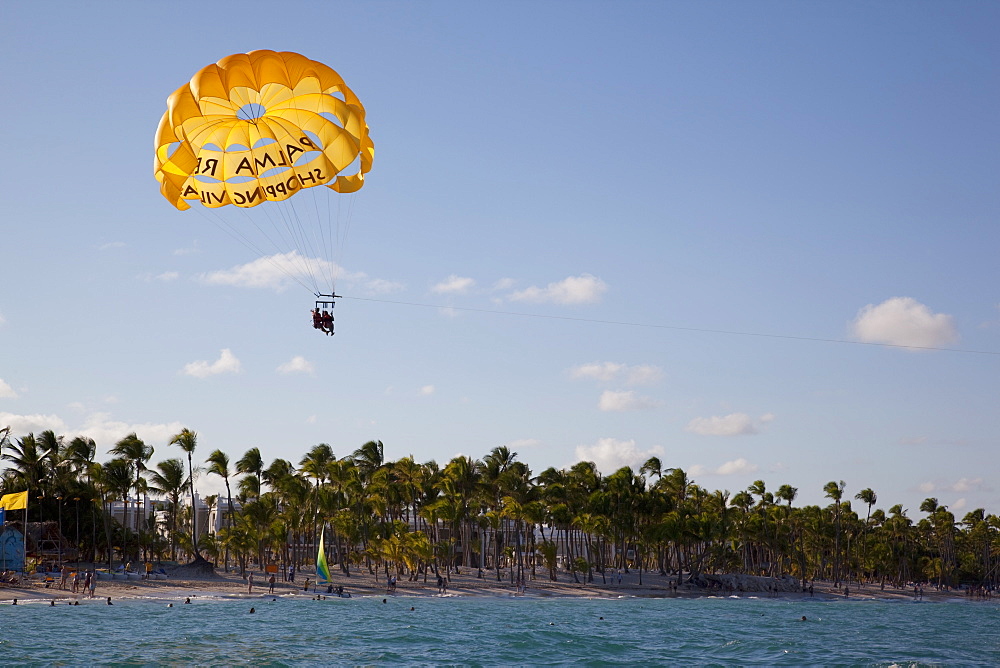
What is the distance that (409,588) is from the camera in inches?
2726

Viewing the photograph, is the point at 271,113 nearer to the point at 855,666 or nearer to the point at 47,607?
the point at 855,666

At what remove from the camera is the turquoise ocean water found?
32.7 metres

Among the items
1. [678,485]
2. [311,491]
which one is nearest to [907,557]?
[678,485]

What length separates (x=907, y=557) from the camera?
110438mm

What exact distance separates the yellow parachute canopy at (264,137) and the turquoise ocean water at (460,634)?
14.8m

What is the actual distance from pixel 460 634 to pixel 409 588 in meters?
30.4

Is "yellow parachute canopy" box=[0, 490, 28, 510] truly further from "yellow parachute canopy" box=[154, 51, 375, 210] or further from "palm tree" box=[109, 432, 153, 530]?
"yellow parachute canopy" box=[154, 51, 375, 210]

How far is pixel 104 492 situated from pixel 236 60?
169 ft

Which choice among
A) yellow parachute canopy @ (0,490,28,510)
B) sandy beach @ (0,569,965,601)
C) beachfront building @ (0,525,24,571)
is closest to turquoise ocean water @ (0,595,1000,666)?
sandy beach @ (0,569,965,601)

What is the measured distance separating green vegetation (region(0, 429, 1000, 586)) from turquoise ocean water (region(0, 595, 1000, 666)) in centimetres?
1353

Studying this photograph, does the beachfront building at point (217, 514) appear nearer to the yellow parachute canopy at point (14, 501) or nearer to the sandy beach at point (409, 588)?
the sandy beach at point (409, 588)

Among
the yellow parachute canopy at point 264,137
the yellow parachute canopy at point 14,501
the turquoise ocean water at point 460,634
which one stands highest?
the yellow parachute canopy at point 264,137

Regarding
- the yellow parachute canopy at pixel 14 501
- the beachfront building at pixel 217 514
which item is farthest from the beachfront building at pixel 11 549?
the beachfront building at pixel 217 514

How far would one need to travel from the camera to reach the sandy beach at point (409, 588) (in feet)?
187
